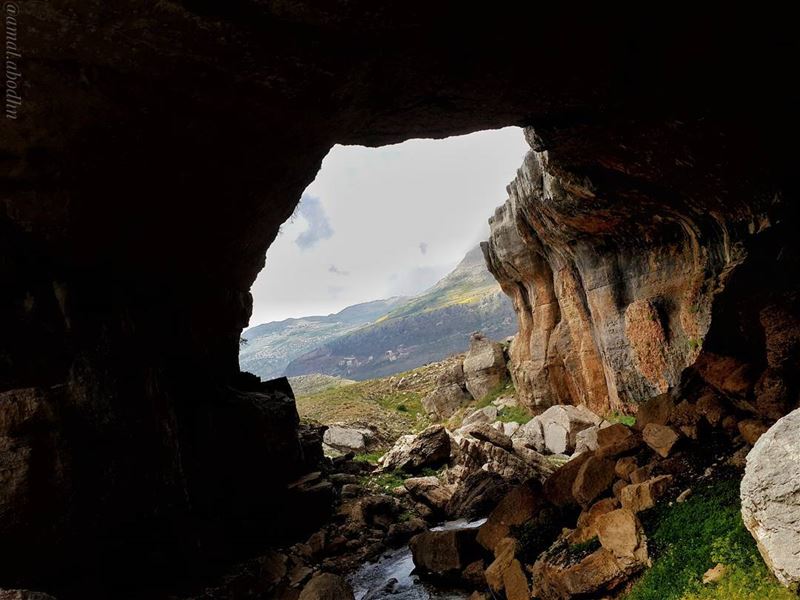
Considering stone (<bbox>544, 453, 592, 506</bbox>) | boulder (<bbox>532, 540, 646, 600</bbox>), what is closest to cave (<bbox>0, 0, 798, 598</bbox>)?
stone (<bbox>544, 453, 592, 506</bbox>)

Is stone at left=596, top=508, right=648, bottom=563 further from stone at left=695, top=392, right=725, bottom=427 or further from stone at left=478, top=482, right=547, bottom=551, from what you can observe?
stone at left=695, top=392, right=725, bottom=427

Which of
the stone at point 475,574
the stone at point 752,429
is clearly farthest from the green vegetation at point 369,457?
the stone at point 752,429

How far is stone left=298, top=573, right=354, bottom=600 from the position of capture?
1077 centimetres

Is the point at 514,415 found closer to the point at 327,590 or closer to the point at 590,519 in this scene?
the point at 590,519

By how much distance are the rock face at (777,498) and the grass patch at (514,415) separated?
28.3 metres

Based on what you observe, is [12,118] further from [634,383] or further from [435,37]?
[634,383]

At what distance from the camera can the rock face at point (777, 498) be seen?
5984mm

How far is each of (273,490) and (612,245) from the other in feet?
63.7

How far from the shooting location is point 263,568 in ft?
45.4

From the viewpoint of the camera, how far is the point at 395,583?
13023 millimetres

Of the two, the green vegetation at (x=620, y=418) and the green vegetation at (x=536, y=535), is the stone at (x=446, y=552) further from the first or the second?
the green vegetation at (x=620, y=418)

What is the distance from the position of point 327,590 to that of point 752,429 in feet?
33.7

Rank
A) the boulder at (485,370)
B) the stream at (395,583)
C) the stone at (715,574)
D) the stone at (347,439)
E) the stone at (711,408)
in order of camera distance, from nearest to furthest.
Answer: the stone at (715,574)
the stone at (711,408)
the stream at (395,583)
the stone at (347,439)
the boulder at (485,370)

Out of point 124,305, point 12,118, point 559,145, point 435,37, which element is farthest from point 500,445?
point 12,118
